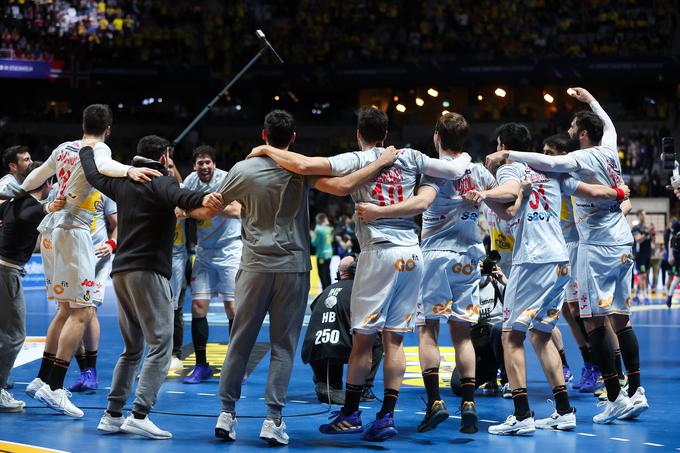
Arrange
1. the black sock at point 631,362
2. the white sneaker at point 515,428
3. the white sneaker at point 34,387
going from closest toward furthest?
the white sneaker at point 515,428 → the white sneaker at point 34,387 → the black sock at point 631,362

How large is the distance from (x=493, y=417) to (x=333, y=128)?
28820 mm

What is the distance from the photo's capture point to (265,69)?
1291 inches

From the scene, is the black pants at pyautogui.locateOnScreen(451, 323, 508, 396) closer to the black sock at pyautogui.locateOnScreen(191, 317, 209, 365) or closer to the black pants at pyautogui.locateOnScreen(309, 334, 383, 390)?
the black pants at pyautogui.locateOnScreen(309, 334, 383, 390)

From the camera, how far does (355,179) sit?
6074mm

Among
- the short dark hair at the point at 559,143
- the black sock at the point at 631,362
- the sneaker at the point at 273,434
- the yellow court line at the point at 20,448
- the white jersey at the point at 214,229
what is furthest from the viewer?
the white jersey at the point at 214,229

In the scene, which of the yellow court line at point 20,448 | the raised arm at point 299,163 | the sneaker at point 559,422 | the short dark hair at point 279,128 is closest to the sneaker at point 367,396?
the sneaker at point 559,422

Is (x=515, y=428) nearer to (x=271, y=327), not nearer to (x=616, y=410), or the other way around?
(x=616, y=410)

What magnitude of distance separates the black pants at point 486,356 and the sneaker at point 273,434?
8.41ft

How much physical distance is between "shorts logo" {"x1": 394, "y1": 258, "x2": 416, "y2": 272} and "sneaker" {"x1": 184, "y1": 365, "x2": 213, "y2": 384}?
11.1ft

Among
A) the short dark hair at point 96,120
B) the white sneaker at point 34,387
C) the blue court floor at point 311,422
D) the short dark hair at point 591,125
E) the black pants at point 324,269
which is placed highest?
the short dark hair at point 591,125

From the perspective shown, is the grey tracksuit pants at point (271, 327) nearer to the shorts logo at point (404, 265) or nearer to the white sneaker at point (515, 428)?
the shorts logo at point (404, 265)

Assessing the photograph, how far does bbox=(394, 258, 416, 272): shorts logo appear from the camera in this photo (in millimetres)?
6203

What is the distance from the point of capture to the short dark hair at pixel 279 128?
20.3ft

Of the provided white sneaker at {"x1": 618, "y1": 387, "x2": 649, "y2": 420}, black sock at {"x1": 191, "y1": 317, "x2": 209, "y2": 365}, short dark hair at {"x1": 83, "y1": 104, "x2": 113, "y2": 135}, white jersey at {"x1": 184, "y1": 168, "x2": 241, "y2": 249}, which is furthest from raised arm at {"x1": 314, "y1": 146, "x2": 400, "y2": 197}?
black sock at {"x1": 191, "y1": 317, "x2": 209, "y2": 365}
